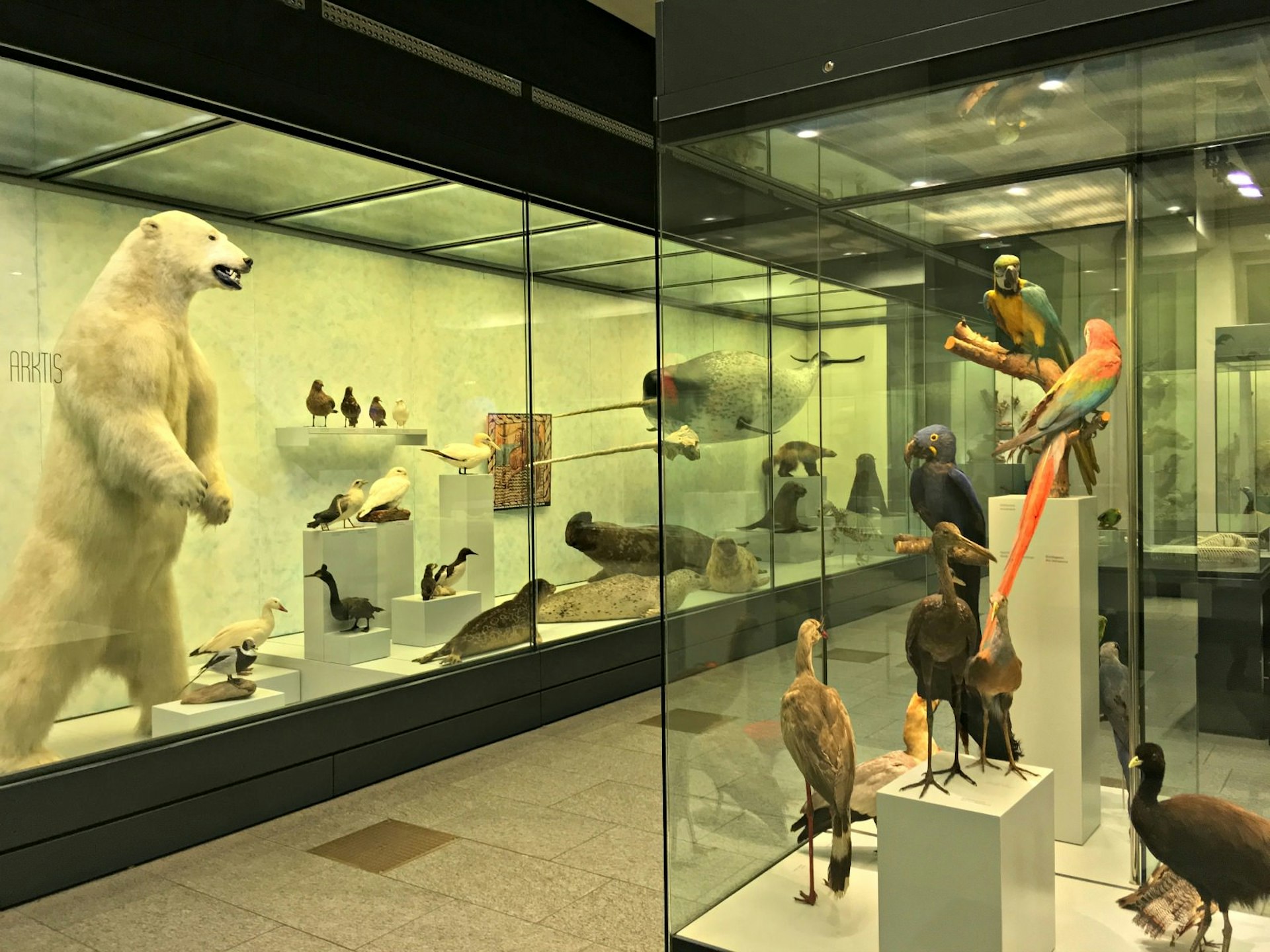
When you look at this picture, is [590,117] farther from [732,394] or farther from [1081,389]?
[1081,389]

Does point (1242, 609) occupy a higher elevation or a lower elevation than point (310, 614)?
higher

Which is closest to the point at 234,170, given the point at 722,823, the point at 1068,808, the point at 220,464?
the point at 220,464

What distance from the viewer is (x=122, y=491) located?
10.8 ft

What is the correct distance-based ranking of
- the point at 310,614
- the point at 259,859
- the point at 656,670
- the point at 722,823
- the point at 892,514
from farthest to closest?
1. the point at 656,670
2. the point at 310,614
3. the point at 259,859
4. the point at 722,823
5. the point at 892,514

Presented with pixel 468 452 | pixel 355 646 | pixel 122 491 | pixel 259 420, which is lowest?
pixel 355 646

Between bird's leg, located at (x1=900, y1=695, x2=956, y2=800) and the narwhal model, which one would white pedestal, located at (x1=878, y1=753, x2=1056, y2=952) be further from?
the narwhal model

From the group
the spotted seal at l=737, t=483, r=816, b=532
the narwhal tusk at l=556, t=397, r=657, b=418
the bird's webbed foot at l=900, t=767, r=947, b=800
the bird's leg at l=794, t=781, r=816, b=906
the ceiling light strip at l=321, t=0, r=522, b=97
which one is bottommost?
the bird's leg at l=794, t=781, r=816, b=906

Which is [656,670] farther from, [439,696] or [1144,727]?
[1144,727]

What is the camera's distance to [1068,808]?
4.87ft

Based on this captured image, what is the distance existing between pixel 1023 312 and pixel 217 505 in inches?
120

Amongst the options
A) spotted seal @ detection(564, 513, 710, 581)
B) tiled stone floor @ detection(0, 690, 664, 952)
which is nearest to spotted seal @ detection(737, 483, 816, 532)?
tiled stone floor @ detection(0, 690, 664, 952)

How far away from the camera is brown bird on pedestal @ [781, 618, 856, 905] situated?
1550 millimetres

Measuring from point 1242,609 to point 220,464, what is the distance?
3.33 m

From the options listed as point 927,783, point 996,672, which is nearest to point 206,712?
point 927,783
